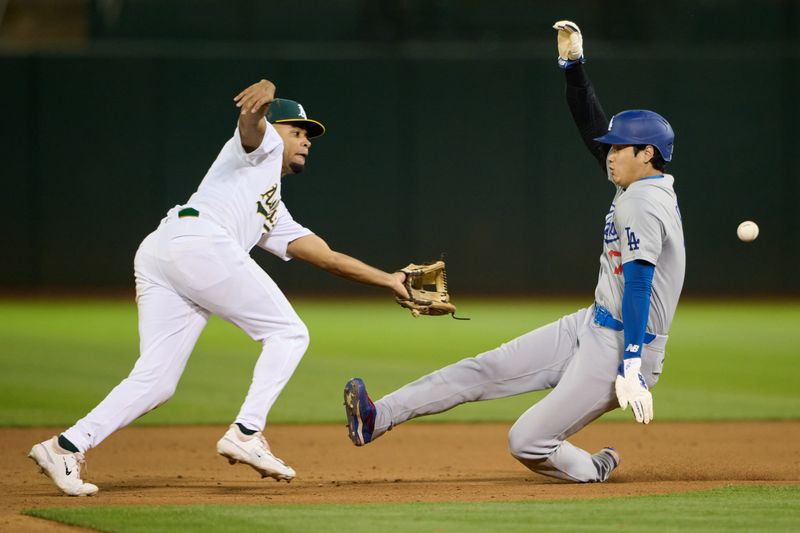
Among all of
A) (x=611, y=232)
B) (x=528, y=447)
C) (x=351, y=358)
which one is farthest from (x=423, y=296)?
(x=351, y=358)

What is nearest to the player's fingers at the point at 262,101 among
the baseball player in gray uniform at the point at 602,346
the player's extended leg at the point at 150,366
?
the player's extended leg at the point at 150,366

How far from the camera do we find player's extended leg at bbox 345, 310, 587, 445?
16.6 ft

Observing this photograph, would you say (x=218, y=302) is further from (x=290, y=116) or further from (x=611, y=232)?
(x=611, y=232)

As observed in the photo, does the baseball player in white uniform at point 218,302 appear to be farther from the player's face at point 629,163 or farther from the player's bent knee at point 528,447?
the player's face at point 629,163

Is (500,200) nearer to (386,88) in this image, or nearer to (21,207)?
(386,88)

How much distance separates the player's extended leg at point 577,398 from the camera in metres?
4.87

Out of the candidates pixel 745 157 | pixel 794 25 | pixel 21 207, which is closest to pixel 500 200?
pixel 745 157

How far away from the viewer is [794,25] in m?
18.8

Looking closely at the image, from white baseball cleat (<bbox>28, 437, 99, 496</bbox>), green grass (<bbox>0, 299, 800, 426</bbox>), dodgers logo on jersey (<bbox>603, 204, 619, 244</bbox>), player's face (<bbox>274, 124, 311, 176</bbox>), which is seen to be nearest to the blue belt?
dodgers logo on jersey (<bbox>603, 204, 619, 244</bbox>)

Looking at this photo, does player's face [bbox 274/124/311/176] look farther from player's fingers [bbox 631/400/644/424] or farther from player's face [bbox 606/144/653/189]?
player's fingers [bbox 631/400/644/424]

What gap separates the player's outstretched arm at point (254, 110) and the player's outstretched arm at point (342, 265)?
66 centimetres

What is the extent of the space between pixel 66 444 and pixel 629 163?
2.45m

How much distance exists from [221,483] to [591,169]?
13083 millimetres

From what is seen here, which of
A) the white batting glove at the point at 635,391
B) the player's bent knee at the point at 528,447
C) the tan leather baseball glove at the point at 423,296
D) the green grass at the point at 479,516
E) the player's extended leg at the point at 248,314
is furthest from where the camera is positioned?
the tan leather baseball glove at the point at 423,296
